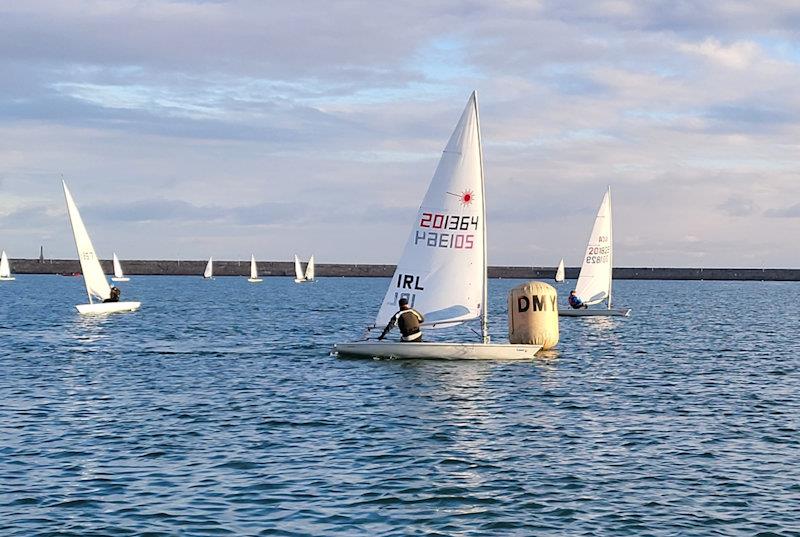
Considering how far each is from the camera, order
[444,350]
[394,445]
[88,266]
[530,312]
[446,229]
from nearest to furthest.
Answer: [394,445]
[444,350]
[446,229]
[530,312]
[88,266]

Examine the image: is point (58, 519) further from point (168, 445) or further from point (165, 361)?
point (165, 361)

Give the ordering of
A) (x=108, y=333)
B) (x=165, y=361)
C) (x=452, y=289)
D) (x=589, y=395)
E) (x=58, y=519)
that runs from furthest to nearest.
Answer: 1. (x=108, y=333)
2. (x=165, y=361)
3. (x=452, y=289)
4. (x=589, y=395)
5. (x=58, y=519)

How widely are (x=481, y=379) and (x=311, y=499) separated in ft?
55.3

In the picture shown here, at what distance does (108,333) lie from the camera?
185 feet

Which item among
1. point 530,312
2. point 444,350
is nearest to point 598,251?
point 530,312

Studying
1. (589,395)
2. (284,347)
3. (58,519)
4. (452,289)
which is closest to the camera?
(58,519)

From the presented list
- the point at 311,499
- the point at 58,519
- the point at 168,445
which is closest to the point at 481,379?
the point at 168,445

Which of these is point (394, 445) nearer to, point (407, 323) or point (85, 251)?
point (407, 323)

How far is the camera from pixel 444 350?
115ft

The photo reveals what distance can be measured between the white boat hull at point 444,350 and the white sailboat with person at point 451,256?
46 millimetres

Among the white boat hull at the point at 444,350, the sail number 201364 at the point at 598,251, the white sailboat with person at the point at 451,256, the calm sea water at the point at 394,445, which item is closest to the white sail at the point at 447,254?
the white sailboat with person at the point at 451,256

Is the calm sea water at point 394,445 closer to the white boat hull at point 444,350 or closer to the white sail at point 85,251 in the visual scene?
the white boat hull at point 444,350

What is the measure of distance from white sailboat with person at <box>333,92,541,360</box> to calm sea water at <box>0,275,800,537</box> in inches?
61.6

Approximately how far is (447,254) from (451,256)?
0.52 feet
